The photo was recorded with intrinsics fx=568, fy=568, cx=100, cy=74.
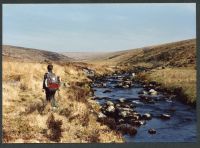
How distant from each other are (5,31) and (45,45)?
1702 millimetres

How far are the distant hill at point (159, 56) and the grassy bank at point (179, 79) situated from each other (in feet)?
0.94

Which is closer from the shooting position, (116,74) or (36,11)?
(36,11)

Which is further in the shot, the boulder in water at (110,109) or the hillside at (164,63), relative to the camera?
the boulder in water at (110,109)

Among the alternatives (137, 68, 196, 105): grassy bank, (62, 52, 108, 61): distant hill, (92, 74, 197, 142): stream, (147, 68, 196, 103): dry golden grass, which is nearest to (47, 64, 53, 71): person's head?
(62, 52, 108, 61): distant hill

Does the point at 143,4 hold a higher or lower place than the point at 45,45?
higher

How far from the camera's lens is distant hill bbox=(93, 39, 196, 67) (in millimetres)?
21703

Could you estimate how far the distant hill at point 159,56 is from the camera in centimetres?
2170

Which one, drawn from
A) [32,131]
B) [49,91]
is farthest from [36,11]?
[32,131]

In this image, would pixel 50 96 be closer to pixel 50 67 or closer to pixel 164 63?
pixel 50 67

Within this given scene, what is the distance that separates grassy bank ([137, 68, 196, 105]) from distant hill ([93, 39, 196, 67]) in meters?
0.29

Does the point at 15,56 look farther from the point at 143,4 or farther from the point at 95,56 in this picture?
the point at 143,4

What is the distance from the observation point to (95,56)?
22766mm

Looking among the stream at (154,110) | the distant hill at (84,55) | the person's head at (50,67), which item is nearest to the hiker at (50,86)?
the person's head at (50,67)

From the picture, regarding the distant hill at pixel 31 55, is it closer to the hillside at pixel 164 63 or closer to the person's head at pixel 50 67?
the person's head at pixel 50 67
